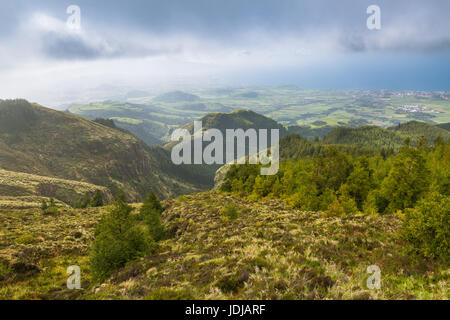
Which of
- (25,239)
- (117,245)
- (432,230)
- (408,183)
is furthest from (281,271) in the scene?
(25,239)

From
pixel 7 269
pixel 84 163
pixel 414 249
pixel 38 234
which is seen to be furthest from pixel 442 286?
pixel 84 163

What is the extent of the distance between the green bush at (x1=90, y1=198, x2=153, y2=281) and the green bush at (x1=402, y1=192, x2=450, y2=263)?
2199cm

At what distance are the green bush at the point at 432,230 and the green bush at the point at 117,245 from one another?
22.0 metres

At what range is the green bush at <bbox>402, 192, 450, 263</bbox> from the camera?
1226 centimetres

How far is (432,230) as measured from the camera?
515 inches

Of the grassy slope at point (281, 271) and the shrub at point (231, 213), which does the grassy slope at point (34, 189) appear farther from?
the grassy slope at point (281, 271)

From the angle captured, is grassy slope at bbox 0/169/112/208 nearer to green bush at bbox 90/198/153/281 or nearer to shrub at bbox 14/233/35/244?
shrub at bbox 14/233/35/244

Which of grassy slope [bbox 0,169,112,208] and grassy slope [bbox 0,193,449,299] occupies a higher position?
grassy slope [bbox 0,193,449,299]

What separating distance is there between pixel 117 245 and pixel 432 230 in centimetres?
2335

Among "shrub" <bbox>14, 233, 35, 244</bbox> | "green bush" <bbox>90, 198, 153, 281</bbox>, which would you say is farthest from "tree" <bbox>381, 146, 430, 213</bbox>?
"shrub" <bbox>14, 233, 35, 244</bbox>
